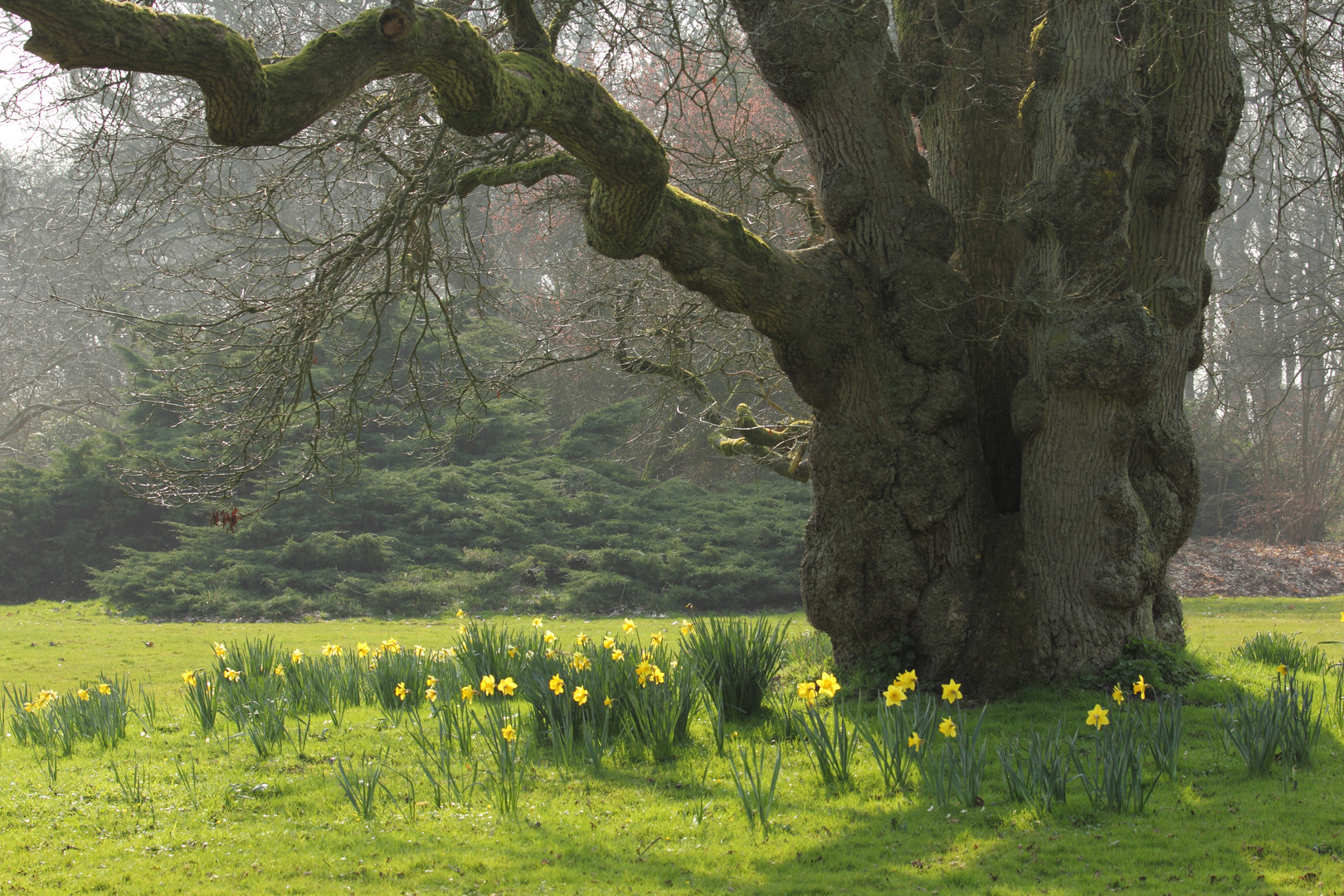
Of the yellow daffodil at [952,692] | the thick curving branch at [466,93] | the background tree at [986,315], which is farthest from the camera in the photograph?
the background tree at [986,315]

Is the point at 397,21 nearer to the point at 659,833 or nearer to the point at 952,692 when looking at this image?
the point at 659,833

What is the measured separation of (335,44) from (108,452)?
707 inches

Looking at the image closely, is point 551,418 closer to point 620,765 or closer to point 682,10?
point 682,10

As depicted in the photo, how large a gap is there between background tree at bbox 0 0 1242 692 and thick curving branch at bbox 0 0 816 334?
1.6 inches

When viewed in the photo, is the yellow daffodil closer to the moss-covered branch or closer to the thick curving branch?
the thick curving branch

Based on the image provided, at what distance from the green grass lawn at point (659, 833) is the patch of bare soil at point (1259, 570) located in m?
13.7

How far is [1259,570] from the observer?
18.3m

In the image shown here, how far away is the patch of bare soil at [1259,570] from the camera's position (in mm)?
17203

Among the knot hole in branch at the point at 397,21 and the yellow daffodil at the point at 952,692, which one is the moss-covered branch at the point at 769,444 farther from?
the knot hole in branch at the point at 397,21

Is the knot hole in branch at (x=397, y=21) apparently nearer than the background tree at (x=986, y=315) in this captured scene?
Yes

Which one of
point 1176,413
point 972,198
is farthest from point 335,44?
point 1176,413

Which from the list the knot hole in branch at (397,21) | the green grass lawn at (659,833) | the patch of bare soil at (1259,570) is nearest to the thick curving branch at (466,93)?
the knot hole in branch at (397,21)

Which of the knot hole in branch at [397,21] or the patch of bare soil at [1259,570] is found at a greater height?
the knot hole in branch at [397,21]

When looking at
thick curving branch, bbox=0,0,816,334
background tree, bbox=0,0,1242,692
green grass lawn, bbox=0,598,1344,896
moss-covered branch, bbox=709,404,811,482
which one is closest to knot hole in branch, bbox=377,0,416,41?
thick curving branch, bbox=0,0,816,334
